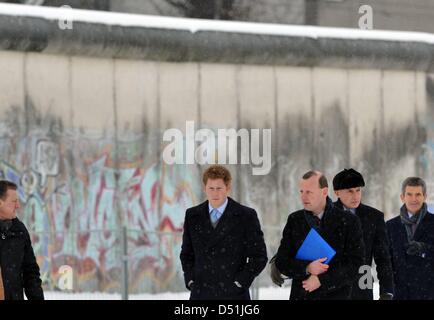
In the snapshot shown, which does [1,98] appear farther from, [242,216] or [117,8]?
[242,216]

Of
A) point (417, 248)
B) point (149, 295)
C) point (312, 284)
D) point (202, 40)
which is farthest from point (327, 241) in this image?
point (202, 40)

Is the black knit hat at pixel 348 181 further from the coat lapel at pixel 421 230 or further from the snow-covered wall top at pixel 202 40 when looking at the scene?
the snow-covered wall top at pixel 202 40

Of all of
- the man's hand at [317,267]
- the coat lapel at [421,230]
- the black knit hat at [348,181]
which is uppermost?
the black knit hat at [348,181]

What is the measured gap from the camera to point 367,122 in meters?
20.3

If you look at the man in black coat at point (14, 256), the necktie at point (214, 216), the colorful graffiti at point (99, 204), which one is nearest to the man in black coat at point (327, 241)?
the necktie at point (214, 216)

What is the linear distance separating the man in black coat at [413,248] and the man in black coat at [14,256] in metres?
3.07

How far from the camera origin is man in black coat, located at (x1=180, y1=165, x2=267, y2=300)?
33.1ft

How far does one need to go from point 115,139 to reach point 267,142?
221 centimetres

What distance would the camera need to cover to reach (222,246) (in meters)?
10.1

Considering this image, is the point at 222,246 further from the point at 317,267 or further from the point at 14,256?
the point at 14,256

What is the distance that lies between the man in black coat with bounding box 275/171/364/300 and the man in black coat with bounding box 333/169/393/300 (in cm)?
100

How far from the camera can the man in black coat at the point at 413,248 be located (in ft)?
38.2

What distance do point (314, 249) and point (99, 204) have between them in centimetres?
818
